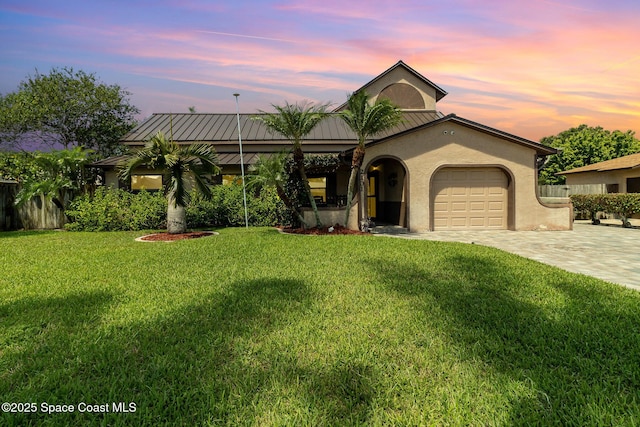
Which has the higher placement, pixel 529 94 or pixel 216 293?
pixel 529 94

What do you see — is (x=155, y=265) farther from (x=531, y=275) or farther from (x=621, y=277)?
(x=621, y=277)

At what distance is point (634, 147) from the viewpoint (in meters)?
35.2

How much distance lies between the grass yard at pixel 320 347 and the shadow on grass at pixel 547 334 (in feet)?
0.06

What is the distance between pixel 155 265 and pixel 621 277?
943cm

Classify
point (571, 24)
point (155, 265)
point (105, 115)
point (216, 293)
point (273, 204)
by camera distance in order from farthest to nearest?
1. point (105, 115)
2. point (273, 204)
3. point (571, 24)
4. point (155, 265)
5. point (216, 293)

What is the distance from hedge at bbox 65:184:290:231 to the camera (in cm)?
1372

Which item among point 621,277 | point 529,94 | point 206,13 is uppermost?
point 206,13

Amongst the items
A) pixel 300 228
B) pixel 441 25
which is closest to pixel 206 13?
pixel 441 25

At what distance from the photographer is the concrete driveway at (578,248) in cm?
670

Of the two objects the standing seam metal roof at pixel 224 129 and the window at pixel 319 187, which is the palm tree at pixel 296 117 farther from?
the standing seam metal roof at pixel 224 129

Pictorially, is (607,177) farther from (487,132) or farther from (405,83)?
(405,83)

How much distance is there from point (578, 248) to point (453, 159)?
5624 millimetres

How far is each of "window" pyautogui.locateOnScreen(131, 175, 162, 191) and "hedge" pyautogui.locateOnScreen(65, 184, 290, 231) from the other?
3060 millimetres

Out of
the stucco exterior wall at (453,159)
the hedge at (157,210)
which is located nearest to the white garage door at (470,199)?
the stucco exterior wall at (453,159)
